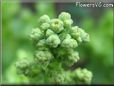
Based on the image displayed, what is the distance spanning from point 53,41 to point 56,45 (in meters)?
0.03

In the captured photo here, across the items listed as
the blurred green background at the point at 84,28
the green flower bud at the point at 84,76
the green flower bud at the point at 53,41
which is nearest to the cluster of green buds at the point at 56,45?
the green flower bud at the point at 53,41

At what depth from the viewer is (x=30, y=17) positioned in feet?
13.8

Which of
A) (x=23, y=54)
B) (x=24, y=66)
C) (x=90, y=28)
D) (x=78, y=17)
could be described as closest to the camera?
(x=24, y=66)

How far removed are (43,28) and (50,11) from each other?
2271 millimetres

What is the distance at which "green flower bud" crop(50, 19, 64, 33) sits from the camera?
6.37 ft

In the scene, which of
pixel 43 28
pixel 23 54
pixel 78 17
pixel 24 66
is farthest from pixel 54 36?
pixel 78 17

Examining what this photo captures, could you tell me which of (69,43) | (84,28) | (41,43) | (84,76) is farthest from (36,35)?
(84,28)

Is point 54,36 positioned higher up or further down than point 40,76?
higher up

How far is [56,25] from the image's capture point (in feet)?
6.35

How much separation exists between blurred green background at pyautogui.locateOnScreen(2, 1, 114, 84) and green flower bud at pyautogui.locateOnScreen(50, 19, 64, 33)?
1653mm

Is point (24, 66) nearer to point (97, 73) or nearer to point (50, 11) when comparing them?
point (97, 73)

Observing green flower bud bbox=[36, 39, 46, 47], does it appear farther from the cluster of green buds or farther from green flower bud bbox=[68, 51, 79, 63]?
green flower bud bbox=[68, 51, 79, 63]

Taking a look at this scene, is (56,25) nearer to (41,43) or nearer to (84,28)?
(41,43)

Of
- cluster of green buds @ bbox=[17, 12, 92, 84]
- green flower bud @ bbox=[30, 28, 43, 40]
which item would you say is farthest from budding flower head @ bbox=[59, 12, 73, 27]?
green flower bud @ bbox=[30, 28, 43, 40]
